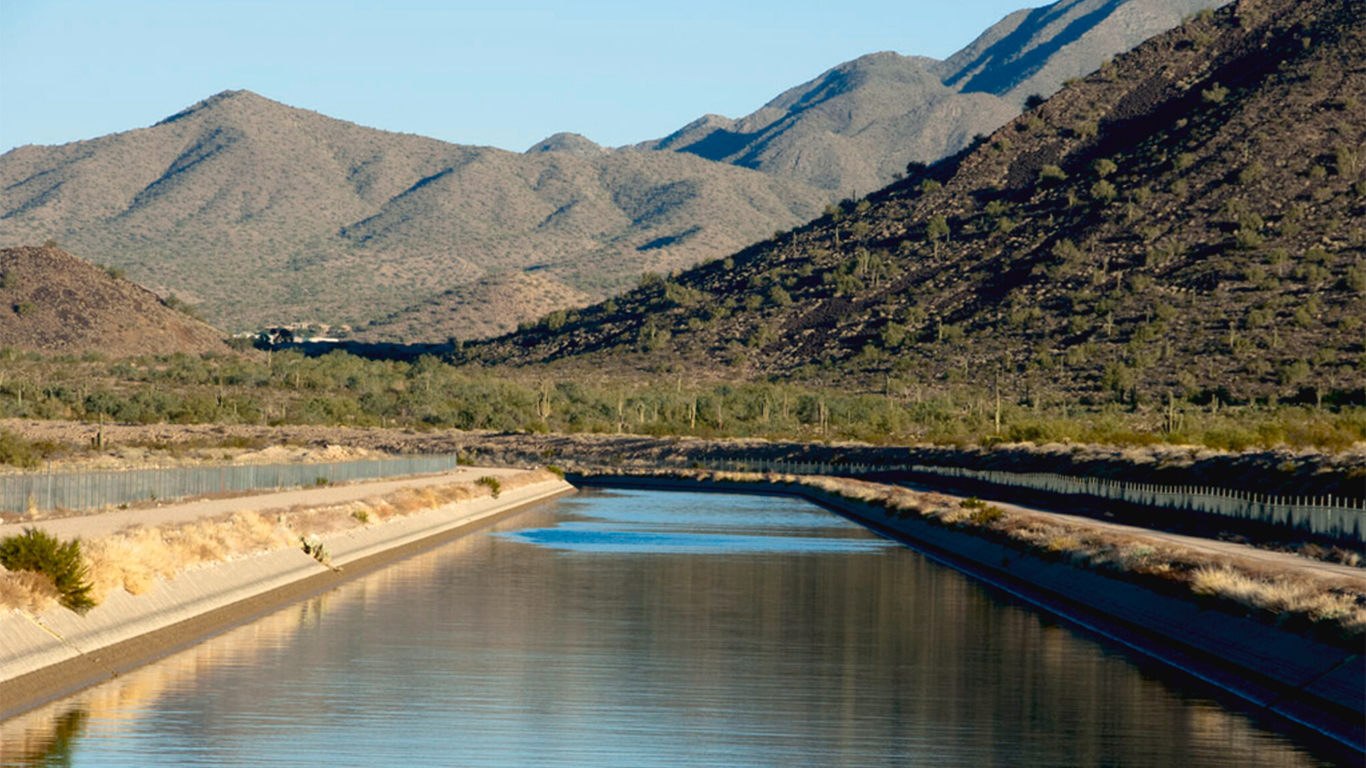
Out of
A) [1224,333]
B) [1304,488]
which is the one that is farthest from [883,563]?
[1224,333]

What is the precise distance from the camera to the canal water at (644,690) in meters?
15.4

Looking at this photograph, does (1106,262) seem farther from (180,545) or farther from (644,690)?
(644,690)

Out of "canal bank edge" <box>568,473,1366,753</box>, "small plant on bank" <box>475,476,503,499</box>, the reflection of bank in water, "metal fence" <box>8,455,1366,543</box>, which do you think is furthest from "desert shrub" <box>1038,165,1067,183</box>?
the reflection of bank in water

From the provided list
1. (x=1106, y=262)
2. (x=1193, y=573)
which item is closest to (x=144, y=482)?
(x=1193, y=573)

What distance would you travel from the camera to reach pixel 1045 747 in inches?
635

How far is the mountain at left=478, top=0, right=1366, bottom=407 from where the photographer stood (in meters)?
112

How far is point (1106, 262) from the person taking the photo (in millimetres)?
127312

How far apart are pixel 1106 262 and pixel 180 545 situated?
106381 millimetres

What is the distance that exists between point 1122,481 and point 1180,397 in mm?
40758

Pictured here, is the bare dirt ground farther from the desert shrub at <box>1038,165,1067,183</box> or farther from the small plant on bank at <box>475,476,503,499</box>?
the desert shrub at <box>1038,165,1067,183</box>

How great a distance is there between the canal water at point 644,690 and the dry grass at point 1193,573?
6.30 feet

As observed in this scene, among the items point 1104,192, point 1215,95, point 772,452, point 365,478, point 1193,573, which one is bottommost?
point 365,478

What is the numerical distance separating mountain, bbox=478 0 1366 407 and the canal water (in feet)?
259

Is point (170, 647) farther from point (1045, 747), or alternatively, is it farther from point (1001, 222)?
point (1001, 222)
